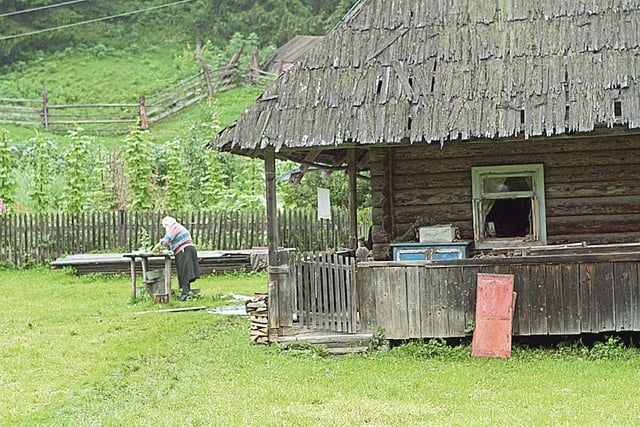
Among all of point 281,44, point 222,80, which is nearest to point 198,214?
point 222,80

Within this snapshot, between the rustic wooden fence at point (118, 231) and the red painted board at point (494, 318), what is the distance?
40.2 feet

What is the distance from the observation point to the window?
1499 centimetres

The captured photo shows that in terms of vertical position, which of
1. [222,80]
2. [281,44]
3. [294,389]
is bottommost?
[294,389]

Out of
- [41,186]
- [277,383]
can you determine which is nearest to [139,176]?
[41,186]

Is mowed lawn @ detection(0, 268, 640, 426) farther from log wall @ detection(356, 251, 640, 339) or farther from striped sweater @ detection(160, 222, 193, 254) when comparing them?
striped sweater @ detection(160, 222, 193, 254)

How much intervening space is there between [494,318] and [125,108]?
1429 inches

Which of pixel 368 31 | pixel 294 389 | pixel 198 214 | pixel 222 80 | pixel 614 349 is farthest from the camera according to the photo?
pixel 222 80

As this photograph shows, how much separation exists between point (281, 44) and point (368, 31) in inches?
1879

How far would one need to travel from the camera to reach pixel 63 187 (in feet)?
102

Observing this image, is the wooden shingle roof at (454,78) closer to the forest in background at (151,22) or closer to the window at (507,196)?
the window at (507,196)

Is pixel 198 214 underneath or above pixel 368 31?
underneath

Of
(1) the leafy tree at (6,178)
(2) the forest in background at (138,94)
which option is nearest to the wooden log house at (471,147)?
(2) the forest in background at (138,94)

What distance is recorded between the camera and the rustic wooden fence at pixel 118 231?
25.5 m

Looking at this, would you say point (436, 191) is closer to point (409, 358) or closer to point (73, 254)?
point (409, 358)
